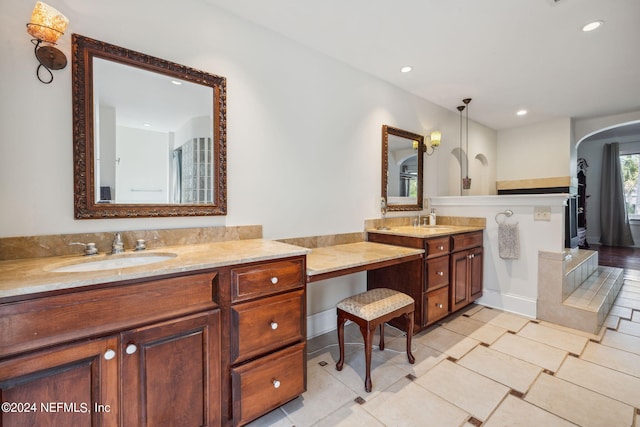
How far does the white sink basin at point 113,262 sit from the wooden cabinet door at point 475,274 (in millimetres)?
2879

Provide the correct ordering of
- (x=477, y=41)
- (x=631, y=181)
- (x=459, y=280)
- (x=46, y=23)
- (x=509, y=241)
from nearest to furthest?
1. (x=46, y=23)
2. (x=477, y=41)
3. (x=459, y=280)
4. (x=509, y=241)
5. (x=631, y=181)

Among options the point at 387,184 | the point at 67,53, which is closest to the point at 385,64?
the point at 387,184

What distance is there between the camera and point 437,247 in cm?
255

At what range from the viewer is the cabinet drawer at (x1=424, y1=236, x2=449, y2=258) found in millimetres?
2455

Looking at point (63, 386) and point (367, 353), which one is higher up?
point (63, 386)

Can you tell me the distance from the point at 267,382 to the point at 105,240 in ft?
3.87

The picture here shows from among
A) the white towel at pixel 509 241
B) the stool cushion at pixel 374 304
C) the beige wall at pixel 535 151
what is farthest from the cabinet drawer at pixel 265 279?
the beige wall at pixel 535 151

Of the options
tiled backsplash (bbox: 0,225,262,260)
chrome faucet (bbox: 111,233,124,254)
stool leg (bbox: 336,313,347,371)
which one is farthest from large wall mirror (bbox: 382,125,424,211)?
chrome faucet (bbox: 111,233,124,254)

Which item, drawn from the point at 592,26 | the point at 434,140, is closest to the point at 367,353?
the point at 434,140

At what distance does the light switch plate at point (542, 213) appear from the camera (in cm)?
282

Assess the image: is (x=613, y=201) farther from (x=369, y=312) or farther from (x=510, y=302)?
(x=369, y=312)

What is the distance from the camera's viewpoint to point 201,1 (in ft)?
6.15

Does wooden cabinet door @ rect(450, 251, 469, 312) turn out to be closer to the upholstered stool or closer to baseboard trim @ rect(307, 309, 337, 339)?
the upholstered stool

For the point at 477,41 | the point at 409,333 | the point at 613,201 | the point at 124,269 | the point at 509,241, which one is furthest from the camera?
the point at 613,201
